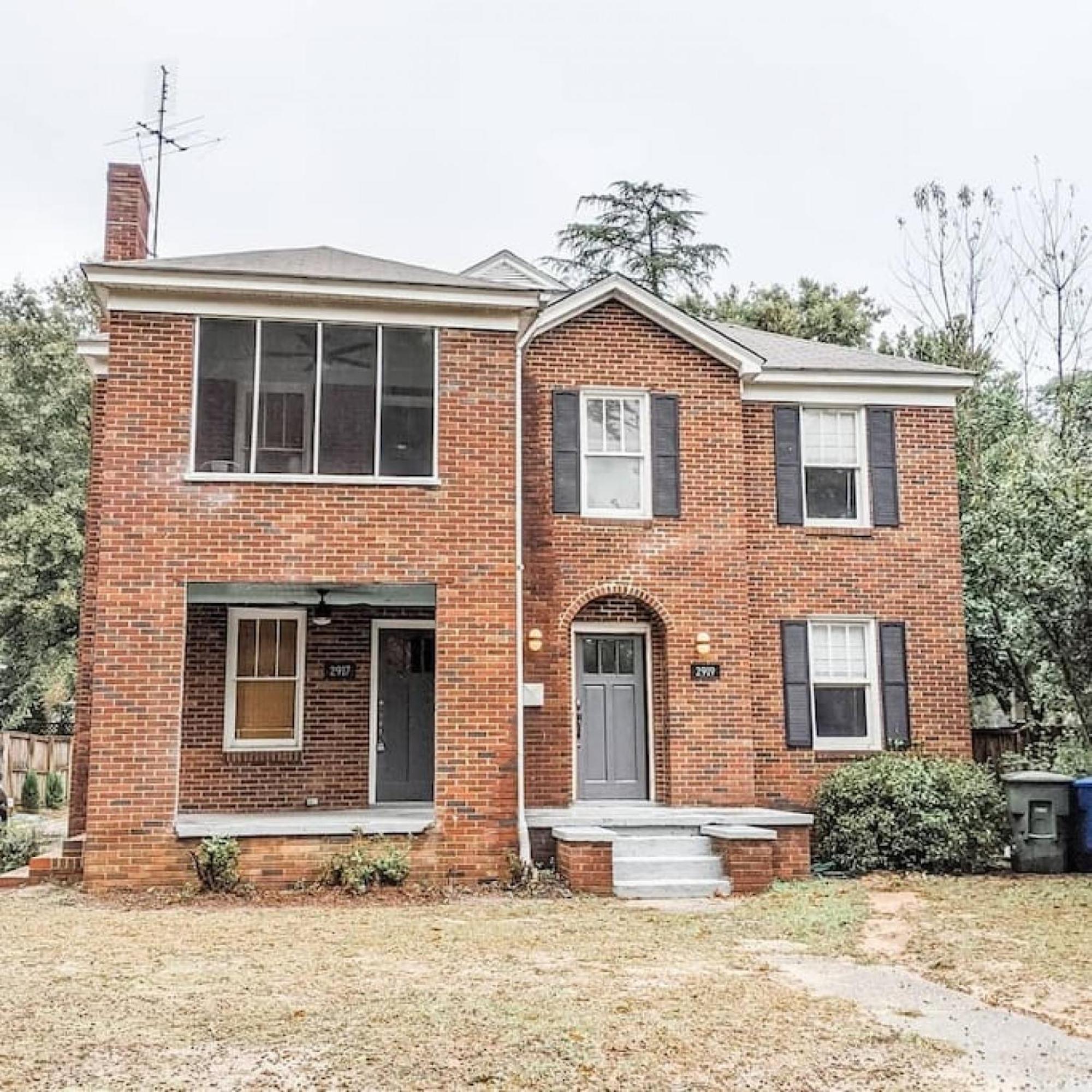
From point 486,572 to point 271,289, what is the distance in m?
3.61

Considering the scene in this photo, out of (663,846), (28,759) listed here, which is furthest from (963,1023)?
(28,759)

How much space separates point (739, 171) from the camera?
103 feet

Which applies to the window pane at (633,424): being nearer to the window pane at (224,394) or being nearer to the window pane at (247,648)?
the window pane at (224,394)

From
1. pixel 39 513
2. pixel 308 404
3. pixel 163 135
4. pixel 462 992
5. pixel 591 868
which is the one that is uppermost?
pixel 163 135

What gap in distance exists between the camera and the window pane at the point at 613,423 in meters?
14.2

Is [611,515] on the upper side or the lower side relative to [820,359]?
lower

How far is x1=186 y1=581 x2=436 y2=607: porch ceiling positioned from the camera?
39.3 feet

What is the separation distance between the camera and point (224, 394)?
11.8m

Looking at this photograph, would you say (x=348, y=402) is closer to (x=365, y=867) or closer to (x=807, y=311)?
(x=365, y=867)

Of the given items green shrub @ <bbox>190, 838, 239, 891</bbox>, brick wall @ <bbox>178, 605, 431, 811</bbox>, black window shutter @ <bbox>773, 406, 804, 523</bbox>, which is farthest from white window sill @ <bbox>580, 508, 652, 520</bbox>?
green shrub @ <bbox>190, 838, 239, 891</bbox>

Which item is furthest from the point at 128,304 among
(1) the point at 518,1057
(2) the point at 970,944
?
(2) the point at 970,944

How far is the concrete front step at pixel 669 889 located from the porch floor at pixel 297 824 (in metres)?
2.02

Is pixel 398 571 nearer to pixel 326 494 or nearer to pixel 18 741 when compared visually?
pixel 326 494

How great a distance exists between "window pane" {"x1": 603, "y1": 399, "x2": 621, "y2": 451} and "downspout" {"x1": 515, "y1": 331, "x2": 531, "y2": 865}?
178cm
